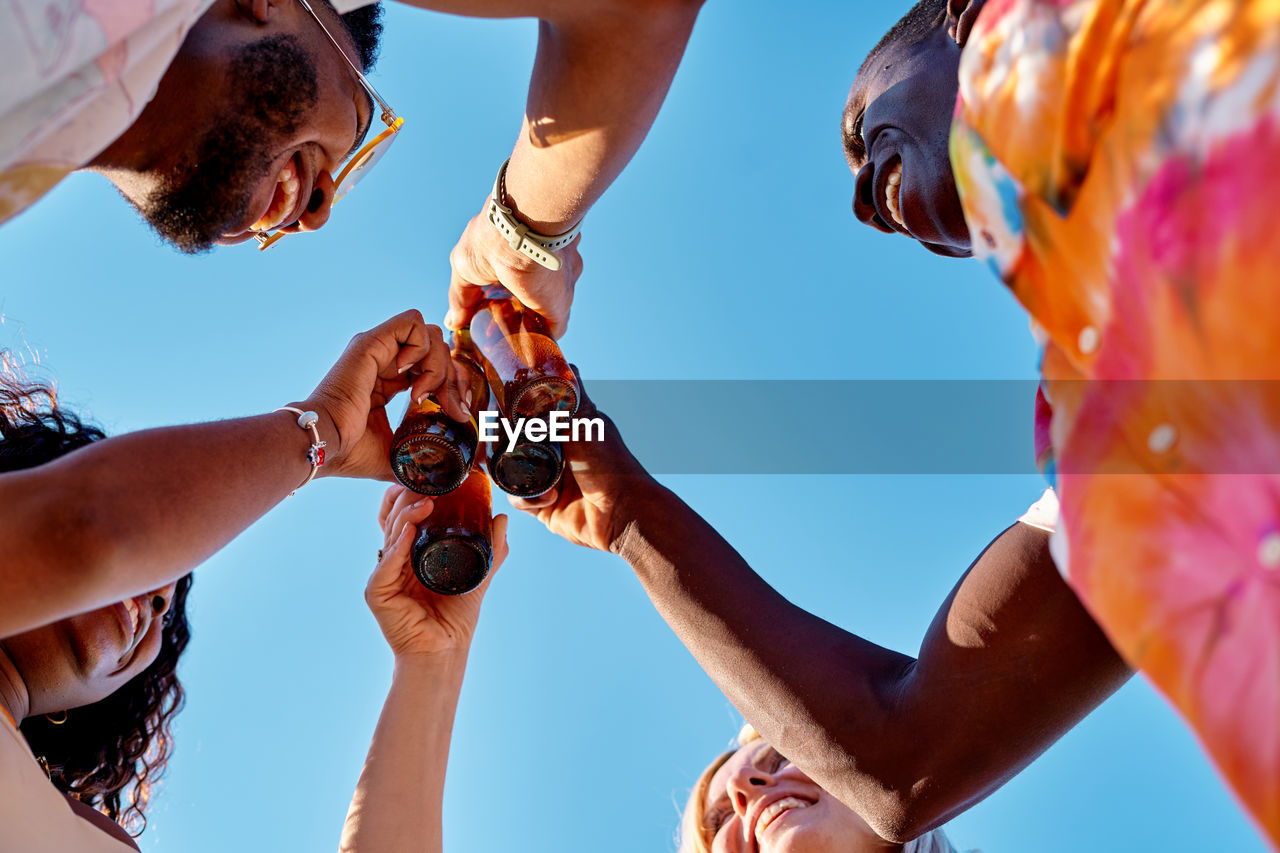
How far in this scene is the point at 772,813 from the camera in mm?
2346

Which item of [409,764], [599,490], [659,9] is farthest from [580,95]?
[409,764]

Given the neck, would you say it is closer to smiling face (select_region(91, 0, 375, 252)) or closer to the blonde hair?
smiling face (select_region(91, 0, 375, 252))

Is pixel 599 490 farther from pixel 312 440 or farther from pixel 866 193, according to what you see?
pixel 866 193

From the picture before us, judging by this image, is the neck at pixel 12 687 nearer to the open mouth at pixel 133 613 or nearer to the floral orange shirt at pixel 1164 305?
the open mouth at pixel 133 613

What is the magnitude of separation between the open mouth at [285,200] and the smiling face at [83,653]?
75cm

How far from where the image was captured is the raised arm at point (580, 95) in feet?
4.36

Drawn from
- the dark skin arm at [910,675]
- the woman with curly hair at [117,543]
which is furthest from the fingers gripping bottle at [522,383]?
the dark skin arm at [910,675]

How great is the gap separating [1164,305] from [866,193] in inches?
58.5

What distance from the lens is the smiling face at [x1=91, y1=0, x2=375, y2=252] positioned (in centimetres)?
154

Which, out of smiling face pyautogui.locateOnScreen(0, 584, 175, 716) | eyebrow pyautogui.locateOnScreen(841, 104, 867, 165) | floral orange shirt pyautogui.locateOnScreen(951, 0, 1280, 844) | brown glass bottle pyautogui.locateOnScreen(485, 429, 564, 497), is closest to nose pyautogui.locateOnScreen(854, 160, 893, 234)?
eyebrow pyautogui.locateOnScreen(841, 104, 867, 165)

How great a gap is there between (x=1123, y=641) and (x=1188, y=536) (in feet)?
0.31

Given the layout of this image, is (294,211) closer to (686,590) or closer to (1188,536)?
(686,590)

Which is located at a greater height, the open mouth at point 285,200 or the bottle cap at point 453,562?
the open mouth at point 285,200

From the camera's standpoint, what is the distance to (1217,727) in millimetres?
631
